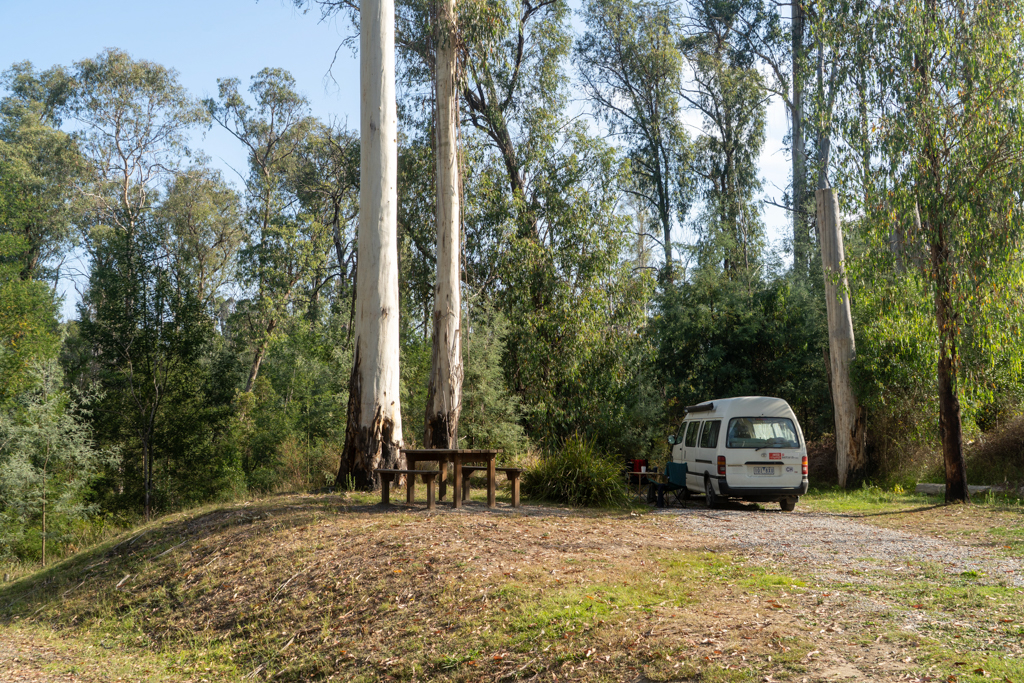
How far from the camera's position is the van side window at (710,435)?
12992 mm

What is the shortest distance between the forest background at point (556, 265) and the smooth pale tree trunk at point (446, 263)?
0.97 metres

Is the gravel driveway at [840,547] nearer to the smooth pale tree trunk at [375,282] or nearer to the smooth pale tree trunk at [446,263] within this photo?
the smooth pale tree trunk at [446,263]

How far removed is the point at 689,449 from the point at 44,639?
416 inches

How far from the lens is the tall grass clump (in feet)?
39.4

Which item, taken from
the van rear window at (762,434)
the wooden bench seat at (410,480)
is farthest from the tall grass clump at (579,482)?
the wooden bench seat at (410,480)

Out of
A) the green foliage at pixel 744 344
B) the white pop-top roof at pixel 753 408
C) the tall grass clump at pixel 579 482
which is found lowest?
the tall grass clump at pixel 579 482

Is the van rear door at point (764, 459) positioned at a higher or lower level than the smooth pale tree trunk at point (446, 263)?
lower

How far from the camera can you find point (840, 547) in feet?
28.1

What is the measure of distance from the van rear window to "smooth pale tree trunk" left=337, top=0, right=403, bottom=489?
5.66 m

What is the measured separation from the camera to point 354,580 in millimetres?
7070

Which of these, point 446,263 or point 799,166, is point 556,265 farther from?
point 799,166

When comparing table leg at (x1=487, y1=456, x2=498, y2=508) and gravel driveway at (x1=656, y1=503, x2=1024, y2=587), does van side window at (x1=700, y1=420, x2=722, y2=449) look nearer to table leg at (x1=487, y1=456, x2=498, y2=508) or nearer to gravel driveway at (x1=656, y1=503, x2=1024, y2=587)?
gravel driveway at (x1=656, y1=503, x2=1024, y2=587)

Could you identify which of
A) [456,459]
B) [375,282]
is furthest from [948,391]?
[375,282]

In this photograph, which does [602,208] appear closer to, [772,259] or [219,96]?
[772,259]
